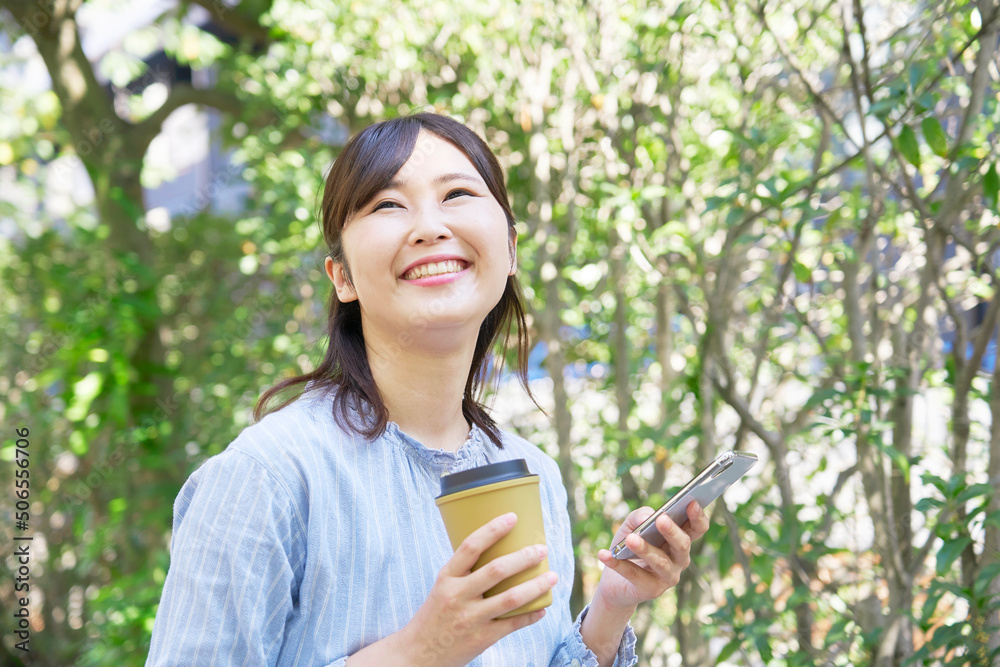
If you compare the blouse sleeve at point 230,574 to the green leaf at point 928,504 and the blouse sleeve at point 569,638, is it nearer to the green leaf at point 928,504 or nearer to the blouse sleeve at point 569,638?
the blouse sleeve at point 569,638

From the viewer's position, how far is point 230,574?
0.95 metres

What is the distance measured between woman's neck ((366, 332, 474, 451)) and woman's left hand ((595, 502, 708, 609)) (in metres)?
0.32

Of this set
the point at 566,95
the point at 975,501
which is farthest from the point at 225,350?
the point at 975,501

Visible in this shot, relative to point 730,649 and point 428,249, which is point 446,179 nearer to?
point 428,249

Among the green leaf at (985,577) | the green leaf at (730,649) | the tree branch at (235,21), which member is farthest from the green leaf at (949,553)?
the tree branch at (235,21)

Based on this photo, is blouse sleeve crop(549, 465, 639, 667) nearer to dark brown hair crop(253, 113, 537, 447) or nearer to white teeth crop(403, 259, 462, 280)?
dark brown hair crop(253, 113, 537, 447)

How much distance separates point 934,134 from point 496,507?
136 centimetres

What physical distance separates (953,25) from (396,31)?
1.96 meters

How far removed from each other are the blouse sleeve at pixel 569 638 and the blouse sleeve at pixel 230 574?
510 millimetres

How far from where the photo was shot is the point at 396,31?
3.20m

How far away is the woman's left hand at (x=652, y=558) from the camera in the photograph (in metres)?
1.11

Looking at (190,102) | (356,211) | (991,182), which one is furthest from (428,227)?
(190,102)

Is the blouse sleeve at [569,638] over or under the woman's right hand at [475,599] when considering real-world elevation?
under

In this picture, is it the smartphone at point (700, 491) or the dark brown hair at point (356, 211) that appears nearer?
the smartphone at point (700, 491)
